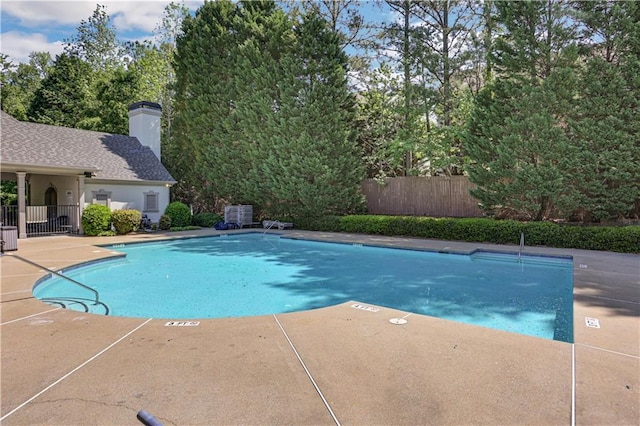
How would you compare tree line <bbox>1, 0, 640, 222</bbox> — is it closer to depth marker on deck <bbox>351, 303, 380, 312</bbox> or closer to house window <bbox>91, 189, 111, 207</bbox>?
house window <bbox>91, 189, 111, 207</bbox>

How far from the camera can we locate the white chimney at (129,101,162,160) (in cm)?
2038

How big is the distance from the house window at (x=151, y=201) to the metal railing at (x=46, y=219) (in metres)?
3.04

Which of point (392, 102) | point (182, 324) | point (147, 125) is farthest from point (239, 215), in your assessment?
point (182, 324)

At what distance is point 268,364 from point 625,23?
13.4 meters

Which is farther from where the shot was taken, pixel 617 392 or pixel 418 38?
pixel 418 38

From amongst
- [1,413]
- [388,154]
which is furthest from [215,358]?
[388,154]

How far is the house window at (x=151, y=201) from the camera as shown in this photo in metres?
17.8

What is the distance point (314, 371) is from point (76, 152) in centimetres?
1699

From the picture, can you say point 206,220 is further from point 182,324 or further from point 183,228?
point 182,324

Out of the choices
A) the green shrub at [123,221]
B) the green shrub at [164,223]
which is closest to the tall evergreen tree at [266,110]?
the green shrub at [164,223]

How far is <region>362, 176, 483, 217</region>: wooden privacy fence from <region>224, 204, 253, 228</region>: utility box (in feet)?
18.8

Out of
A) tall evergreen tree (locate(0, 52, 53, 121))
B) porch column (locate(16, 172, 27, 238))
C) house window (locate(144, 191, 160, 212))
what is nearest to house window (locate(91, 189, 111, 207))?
house window (locate(144, 191, 160, 212))

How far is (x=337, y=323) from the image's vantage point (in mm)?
4336

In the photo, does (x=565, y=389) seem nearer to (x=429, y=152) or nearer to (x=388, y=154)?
(x=429, y=152)
